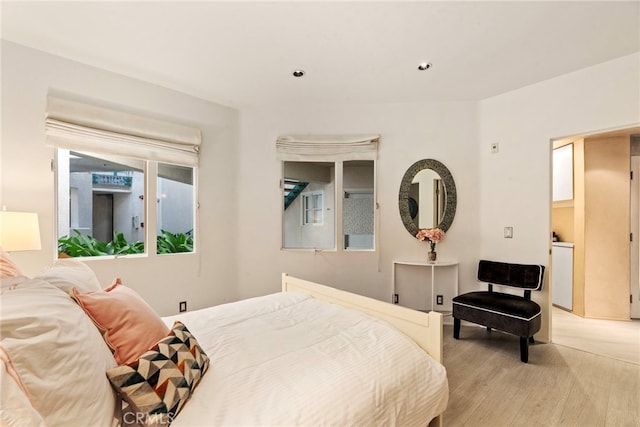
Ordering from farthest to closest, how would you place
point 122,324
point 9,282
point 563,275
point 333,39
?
1. point 563,275
2. point 333,39
3. point 122,324
4. point 9,282

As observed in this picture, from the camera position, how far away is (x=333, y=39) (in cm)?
227

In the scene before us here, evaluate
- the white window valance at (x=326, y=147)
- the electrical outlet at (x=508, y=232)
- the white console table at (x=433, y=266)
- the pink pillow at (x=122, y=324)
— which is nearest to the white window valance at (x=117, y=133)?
the white window valance at (x=326, y=147)

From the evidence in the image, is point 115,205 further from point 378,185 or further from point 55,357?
point 378,185

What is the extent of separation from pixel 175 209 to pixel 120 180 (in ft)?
1.93

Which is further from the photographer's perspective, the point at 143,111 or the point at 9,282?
the point at 143,111

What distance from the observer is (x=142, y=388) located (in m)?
0.95

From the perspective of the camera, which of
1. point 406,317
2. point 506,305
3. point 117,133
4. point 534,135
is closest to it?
point 406,317

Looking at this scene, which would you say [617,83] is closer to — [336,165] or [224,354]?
[336,165]

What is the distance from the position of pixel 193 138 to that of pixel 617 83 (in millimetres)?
4063

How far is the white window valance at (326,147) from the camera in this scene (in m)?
3.59

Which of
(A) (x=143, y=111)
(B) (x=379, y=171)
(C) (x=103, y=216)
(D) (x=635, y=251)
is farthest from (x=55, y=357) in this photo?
(D) (x=635, y=251)

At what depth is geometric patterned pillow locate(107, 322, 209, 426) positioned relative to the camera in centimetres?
93

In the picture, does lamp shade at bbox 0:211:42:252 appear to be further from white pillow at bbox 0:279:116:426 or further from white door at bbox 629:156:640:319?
white door at bbox 629:156:640:319

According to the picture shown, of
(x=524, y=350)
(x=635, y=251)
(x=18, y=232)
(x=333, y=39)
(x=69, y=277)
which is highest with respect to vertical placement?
(x=333, y=39)
